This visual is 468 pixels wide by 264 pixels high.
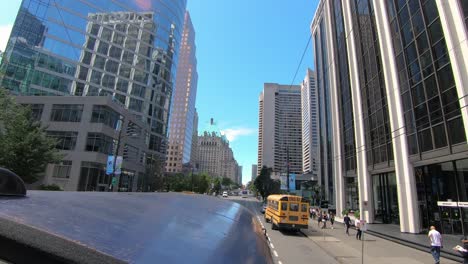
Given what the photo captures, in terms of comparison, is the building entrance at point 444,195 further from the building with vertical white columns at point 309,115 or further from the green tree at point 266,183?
the green tree at point 266,183

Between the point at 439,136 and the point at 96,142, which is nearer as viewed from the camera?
the point at 439,136

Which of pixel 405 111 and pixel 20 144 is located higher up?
pixel 405 111

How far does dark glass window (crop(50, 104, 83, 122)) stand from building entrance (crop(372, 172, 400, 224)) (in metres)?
39.9

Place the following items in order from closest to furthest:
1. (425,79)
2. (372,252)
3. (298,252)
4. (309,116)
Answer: (298,252) → (372,252) → (425,79) → (309,116)

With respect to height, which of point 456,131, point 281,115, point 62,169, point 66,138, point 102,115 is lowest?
point 62,169

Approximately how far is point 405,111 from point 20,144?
3240 cm

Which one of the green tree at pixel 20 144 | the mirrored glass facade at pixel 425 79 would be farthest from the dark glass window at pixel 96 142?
the mirrored glass facade at pixel 425 79

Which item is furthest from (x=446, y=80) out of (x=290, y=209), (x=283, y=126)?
(x=283, y=126)

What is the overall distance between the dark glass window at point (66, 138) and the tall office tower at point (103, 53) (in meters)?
14.2

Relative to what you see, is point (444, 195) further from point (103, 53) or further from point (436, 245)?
point (103, 53)

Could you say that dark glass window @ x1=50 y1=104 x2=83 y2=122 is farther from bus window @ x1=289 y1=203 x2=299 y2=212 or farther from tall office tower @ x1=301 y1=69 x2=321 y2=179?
tall office tower @ x1=301 y1=69 x2=321 y2=179

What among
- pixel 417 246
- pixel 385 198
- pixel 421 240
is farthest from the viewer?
pixel 385 198

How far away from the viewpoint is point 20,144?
24250mm

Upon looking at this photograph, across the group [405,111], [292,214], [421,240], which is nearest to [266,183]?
[292,214]
